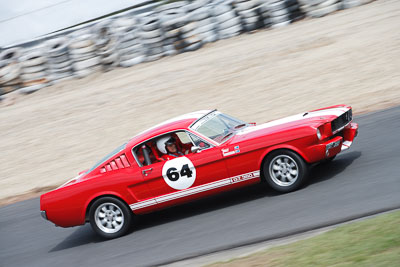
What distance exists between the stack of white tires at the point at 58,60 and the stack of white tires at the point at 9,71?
1174 mm

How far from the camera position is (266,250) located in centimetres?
567

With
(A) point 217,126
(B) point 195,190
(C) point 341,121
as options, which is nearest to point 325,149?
(C) point 341,121

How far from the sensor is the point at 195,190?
295 inches

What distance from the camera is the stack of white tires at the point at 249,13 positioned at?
18544 mm

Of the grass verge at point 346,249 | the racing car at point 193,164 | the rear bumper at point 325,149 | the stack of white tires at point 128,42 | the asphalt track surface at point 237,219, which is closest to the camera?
the grass verge at point 346,249

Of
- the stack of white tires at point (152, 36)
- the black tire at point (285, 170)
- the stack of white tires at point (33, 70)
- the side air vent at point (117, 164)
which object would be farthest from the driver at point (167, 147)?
the stack of white tires at point (33, 70)

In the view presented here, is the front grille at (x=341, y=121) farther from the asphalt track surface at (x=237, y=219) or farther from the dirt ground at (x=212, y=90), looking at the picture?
the dirt ground at (x=212, y=90)

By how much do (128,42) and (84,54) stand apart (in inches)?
68.1

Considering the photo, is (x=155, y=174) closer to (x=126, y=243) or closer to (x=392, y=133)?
(x=126, y=243)

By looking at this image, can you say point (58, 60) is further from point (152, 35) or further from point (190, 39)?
point (190, 39)

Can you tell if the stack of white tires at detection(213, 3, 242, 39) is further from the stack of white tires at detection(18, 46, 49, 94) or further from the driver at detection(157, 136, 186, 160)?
the driver at detection(157, 136, 186, 160)

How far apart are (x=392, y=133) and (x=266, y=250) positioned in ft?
14.0

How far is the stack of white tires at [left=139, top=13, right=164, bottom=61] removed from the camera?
18.5m

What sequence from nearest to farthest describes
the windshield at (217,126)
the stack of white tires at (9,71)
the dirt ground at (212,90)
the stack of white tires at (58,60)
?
the windshield at (217,126), the dirt ground at (212,90), the stack of white tires at (58,60), the stack of white tires at (9,71)
